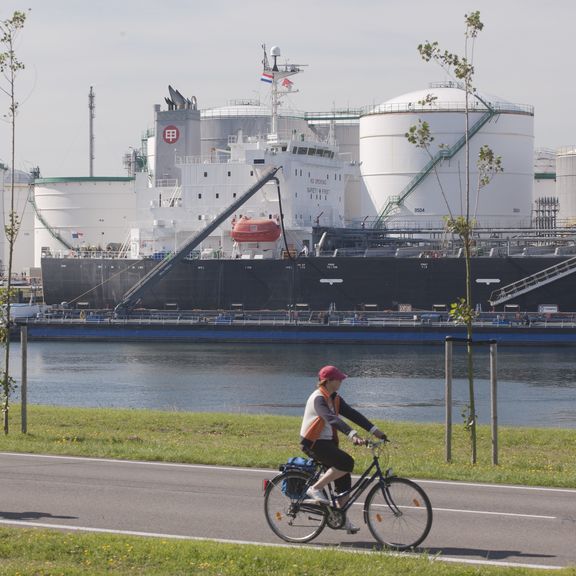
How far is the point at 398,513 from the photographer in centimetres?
918

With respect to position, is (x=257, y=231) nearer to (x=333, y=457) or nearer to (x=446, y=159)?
(x=446, y=159)

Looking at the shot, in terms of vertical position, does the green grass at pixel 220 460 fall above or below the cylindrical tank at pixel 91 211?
below

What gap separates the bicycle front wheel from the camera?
9.16 metres

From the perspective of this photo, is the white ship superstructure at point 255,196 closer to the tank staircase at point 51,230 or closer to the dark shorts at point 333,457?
the tank staircase at point 51,230

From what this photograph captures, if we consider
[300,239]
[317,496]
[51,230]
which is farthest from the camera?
[51,230]

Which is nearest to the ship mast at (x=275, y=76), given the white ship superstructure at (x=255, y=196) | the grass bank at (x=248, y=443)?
the white ship superstructure at (x=255, y=196)

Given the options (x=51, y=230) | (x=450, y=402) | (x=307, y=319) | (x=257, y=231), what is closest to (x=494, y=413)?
(x=450, y=402)

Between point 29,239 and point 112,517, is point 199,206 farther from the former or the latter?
point 112,517

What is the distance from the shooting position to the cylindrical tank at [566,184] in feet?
222

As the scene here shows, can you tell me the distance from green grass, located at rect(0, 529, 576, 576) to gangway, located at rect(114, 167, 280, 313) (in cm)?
4608

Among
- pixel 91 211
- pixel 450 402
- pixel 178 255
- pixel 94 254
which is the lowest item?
pixel 450 402

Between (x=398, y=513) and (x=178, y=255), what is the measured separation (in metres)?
46.7

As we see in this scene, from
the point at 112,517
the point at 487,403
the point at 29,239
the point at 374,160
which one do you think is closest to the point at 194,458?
the point at 112,517

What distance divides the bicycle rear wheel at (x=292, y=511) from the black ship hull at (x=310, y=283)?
42098 millimetres
